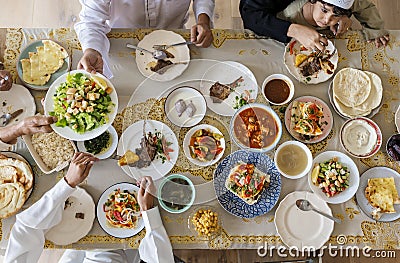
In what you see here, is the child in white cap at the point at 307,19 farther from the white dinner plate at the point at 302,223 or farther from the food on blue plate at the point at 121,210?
the food on blue plate at the point at 121,210

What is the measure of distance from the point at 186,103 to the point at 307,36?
586 mm

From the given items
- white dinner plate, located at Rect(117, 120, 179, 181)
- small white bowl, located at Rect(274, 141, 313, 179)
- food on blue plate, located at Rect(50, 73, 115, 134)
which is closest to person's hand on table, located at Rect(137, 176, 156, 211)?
white dinner plate, located at Rect(117, 120, 179, 181)

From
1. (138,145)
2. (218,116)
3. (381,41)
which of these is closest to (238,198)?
(218,116)

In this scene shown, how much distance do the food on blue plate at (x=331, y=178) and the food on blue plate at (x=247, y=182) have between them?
20cm

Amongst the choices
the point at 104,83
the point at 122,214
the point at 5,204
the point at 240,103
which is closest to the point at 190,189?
the point at 122,214

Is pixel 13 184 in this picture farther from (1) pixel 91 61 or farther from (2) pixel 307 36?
(2) pixel 307 36

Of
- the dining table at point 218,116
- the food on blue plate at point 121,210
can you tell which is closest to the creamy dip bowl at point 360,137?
the dining table at point 218,116

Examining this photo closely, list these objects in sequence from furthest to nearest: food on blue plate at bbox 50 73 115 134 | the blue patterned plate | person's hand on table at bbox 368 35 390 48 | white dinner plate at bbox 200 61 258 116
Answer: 1. person's hand on table at bbox 368 35 390 48
2. white dinner plate at bbox 200 61 258 116
3. the blue patterned plate
4. food on blue plate at bbox 50 73 115 134

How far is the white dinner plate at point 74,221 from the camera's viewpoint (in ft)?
5.22

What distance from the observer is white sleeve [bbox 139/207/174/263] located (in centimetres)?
159

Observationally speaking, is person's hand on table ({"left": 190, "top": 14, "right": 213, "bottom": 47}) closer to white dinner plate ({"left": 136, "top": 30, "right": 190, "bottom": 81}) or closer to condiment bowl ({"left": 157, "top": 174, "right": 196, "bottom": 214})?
white dinner plate ({"left": 136, "top": 30, "right": 190, "bottom": 81})

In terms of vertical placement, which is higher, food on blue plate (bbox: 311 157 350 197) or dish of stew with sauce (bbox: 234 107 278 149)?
dish of stew with sauce (bbox: 234 107 278 149)

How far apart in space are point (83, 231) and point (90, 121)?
1.39 feet

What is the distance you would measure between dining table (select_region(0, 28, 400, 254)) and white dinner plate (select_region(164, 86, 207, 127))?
2cm
